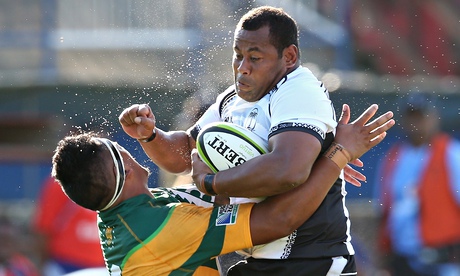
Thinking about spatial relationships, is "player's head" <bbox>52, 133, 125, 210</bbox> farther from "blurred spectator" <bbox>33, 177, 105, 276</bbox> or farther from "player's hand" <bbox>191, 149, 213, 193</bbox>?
"blurred spectator" <bbox>33, 177, 105, 276</bbox>

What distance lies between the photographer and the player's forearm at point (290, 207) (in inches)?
185

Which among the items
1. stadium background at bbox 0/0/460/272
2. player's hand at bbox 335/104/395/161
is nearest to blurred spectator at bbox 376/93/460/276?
stadium background at bbox 0/0/460/272

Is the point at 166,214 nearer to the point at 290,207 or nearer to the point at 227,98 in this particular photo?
the point at 290,207

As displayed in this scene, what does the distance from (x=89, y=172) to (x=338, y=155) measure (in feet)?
4.01

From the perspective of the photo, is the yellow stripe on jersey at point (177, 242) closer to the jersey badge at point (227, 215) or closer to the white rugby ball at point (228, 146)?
the jersey badge at point (227, 215)

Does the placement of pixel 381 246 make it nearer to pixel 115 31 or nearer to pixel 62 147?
pixel 115 31

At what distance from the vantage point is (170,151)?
547cm

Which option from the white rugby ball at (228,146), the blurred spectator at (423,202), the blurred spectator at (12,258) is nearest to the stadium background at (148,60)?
the blurred spectator at (423,202)

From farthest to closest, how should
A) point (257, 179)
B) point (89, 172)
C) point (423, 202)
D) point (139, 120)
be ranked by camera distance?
point (423, 202) < point (139, 120) < point (89, 172) < point (257, 179)

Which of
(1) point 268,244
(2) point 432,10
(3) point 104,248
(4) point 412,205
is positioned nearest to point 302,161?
(1) point 268,244

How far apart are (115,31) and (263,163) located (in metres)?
7.34

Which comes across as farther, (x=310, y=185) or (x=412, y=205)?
(x=412, y=205)

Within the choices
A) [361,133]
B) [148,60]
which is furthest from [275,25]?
[148,60]

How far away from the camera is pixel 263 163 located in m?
4.55
